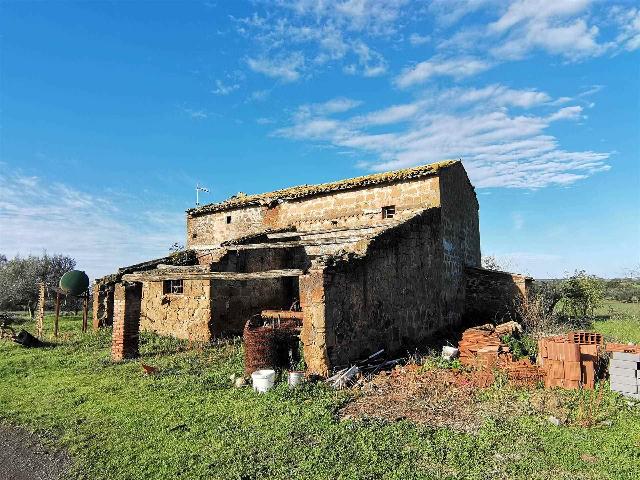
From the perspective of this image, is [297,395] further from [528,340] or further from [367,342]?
[528,340]

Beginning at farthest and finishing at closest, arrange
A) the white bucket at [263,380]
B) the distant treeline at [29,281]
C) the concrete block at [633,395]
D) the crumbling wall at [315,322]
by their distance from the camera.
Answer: the distant treeline at [29,281], the crumbling wall at [315,322], the white bucket at [263,380], the concrete block at [633,395]

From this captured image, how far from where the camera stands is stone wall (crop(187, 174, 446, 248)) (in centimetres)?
1608

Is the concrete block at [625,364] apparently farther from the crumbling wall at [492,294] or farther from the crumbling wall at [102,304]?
the crumbling wall at [102,304]

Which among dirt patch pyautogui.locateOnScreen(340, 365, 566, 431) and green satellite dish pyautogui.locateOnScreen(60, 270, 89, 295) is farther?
green satellite dish pyautogui.locateOnScreen(60, 270, 89, 295)

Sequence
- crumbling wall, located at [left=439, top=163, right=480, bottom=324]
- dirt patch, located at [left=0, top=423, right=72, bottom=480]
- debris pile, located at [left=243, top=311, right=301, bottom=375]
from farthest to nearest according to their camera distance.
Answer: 1. crumbling wall, located at [left=439, top=163, right=480, bottom=324]
2. debris pile, located at [left=243, top=311, right=301, bottom=375]
3. dirt patch, located at [left=0, top=423, right=72, bottom=480]

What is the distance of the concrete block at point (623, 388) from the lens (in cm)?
763

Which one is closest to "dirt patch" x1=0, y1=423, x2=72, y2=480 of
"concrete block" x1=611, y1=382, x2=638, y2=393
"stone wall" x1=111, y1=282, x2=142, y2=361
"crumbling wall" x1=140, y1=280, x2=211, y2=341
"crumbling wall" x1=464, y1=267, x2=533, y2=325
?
"stone wall" x1=111, y1=282, x2=142, y2=361

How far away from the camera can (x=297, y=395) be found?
792 centimetres

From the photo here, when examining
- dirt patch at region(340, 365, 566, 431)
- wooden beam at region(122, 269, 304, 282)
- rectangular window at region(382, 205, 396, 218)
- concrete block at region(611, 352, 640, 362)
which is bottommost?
dirt patch at region(340, 365, 566, 431)

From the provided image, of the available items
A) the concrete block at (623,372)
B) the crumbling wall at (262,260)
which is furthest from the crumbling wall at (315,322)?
the concrete block at (623,372)

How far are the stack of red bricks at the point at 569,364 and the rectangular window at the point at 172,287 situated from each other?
437 inches

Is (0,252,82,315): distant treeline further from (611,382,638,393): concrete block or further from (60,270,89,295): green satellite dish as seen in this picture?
(611,382,638,393): concrete block

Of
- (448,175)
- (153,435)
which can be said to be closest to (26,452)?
(153,435)

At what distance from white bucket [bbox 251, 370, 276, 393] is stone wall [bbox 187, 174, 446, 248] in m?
8.10
